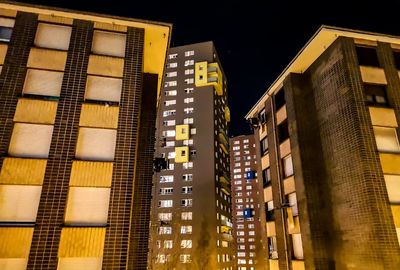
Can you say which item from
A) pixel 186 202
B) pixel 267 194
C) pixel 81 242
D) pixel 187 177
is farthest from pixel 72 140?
pixel 187 177

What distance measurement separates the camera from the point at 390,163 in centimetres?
1559

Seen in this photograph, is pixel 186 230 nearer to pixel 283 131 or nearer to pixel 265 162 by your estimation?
pixel 265 162

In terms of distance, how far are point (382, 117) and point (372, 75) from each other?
2.80 meters

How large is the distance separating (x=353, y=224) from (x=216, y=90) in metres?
50.9

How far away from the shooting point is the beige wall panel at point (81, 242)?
36.5ft

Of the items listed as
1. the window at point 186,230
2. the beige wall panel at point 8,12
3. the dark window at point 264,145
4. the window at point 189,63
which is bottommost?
the window at point 186,230

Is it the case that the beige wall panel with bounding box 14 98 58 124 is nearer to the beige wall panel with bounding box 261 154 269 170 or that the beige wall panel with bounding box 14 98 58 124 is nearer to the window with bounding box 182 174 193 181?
the beige wall panel with bounding box 261 154 269 170

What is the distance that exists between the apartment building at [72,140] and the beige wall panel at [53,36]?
5cm

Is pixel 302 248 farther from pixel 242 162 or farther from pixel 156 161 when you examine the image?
pixel 242 162

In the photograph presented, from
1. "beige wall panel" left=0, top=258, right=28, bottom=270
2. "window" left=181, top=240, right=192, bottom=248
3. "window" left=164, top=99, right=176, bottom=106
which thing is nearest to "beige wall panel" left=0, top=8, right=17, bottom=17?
"beige wall panel" left=0, top=258, right=28, bottom=270

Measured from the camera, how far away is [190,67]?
66.4 m

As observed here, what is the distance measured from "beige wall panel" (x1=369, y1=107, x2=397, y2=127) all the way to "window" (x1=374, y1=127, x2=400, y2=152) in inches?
11.7

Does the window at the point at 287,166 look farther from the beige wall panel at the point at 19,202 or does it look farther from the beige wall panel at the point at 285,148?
the beige wall panel at the point at 19,202

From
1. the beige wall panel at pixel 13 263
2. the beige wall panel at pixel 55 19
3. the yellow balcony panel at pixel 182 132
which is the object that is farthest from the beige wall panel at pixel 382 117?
the yellow balcony panel at pixel 182 132
